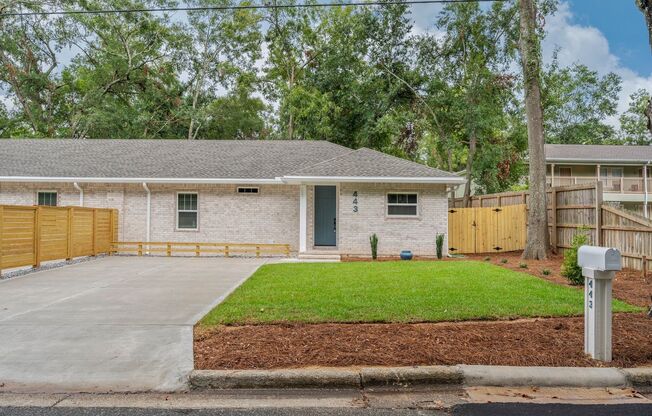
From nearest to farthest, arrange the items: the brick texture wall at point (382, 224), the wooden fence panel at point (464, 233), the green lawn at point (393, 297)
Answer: the green lawn at point (393, 297), the brick texture wall at point (382, 224), the wooden fence panel at point (464, 233)

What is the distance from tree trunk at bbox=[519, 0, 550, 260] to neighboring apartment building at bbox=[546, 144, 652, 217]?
14.3 m

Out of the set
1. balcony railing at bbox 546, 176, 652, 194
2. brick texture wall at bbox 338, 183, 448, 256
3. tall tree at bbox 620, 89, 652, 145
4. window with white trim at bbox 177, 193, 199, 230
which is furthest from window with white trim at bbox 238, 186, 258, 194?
tall tree at bbox 620, 89, 652, 145

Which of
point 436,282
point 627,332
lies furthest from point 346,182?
point 627,332

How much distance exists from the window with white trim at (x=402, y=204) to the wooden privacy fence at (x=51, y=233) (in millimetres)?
9489

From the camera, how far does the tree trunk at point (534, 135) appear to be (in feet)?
46.1

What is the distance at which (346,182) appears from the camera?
14.7 m

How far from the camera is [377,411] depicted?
3539 millimetres

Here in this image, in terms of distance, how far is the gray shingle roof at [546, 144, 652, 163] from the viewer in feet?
91.4

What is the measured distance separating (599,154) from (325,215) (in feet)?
74.0

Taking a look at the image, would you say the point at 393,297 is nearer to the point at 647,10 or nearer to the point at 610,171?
the point at 647,10

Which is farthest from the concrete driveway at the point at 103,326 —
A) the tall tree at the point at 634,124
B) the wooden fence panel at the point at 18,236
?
the tall tree at the point at 634,124

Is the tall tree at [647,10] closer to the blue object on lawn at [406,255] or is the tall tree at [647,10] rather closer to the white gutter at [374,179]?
the white gutter at [374,179]

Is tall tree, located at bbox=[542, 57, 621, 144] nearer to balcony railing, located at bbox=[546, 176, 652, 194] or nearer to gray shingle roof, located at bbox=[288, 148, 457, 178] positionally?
balcony railing, located at bbox=[546, 176, 652, 194]

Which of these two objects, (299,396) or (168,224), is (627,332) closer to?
(299,396)
